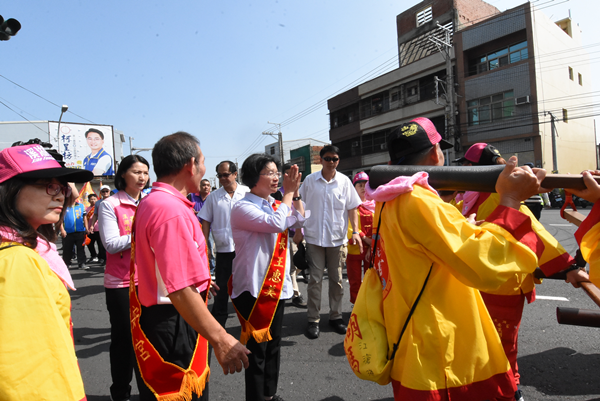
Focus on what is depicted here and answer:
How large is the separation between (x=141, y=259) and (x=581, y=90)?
3309 cm

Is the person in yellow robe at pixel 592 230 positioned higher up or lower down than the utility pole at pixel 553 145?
lower down

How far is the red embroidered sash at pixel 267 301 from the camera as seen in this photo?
2719mm

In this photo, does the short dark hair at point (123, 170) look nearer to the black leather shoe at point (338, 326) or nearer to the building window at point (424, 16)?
the black leather shoe at point (338, 326)

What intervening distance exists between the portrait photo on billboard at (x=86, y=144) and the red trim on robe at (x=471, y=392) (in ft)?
104

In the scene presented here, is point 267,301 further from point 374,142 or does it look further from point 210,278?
point 374,142

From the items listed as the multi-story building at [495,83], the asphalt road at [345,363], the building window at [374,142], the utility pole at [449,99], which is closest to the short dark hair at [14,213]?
the asphalt road at [345,363]

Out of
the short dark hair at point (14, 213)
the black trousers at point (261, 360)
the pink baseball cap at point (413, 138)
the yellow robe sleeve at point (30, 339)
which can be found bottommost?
the black trousers at point (261, 360)

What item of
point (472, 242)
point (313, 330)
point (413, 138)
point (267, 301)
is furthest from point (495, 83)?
point (472, 242)

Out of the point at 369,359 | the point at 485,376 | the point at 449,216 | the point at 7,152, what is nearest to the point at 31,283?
the point at 7,152

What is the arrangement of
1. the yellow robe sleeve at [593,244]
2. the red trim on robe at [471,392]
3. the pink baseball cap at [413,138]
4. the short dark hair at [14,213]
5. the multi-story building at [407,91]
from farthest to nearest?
the multi-story building at [407,91] < the pink baseball cap at [413,138] < the yellow robe sleeve at [593,244] < the red trim on robe at [471,392] < the short dark hair at [14,213]

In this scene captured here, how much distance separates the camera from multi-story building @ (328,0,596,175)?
21.2 meters

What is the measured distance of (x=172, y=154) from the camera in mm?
1966

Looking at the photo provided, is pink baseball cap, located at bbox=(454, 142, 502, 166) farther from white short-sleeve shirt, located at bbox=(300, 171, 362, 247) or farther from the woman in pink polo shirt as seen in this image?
the woman in pink polo shirt

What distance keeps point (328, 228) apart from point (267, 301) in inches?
74.1
